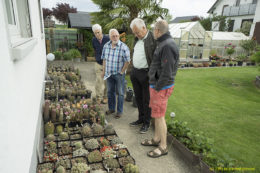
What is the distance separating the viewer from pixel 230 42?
16438 millimetres

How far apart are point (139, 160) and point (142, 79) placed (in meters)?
1.39

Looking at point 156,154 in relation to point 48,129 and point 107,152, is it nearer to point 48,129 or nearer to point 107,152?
point 107,152

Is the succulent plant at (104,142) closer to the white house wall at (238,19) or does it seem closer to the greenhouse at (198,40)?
the greenhouse at (198,40)

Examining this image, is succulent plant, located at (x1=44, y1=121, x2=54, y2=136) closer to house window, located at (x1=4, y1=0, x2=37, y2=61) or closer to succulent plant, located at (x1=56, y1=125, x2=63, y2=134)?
succulent plant, located at (x1=56, y1=125, x2=63, y2=134)

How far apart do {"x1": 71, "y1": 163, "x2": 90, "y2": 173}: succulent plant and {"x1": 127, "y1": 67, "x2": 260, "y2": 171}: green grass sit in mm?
1897

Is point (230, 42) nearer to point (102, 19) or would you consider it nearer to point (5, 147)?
point (102, 19)

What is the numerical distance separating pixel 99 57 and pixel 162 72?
2.62 metres

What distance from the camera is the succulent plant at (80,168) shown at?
222 centimetres

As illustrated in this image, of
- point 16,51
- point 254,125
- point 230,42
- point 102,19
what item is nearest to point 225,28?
point 230,42

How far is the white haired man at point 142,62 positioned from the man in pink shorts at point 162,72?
41 cm

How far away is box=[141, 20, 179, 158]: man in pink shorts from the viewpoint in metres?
2.46

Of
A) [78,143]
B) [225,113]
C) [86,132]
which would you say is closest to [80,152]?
[78,143]

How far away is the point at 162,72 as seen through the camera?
2.50 meters

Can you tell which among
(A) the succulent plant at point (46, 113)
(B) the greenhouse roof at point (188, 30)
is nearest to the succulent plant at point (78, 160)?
(A) the succulent plant at point (46, 113)
